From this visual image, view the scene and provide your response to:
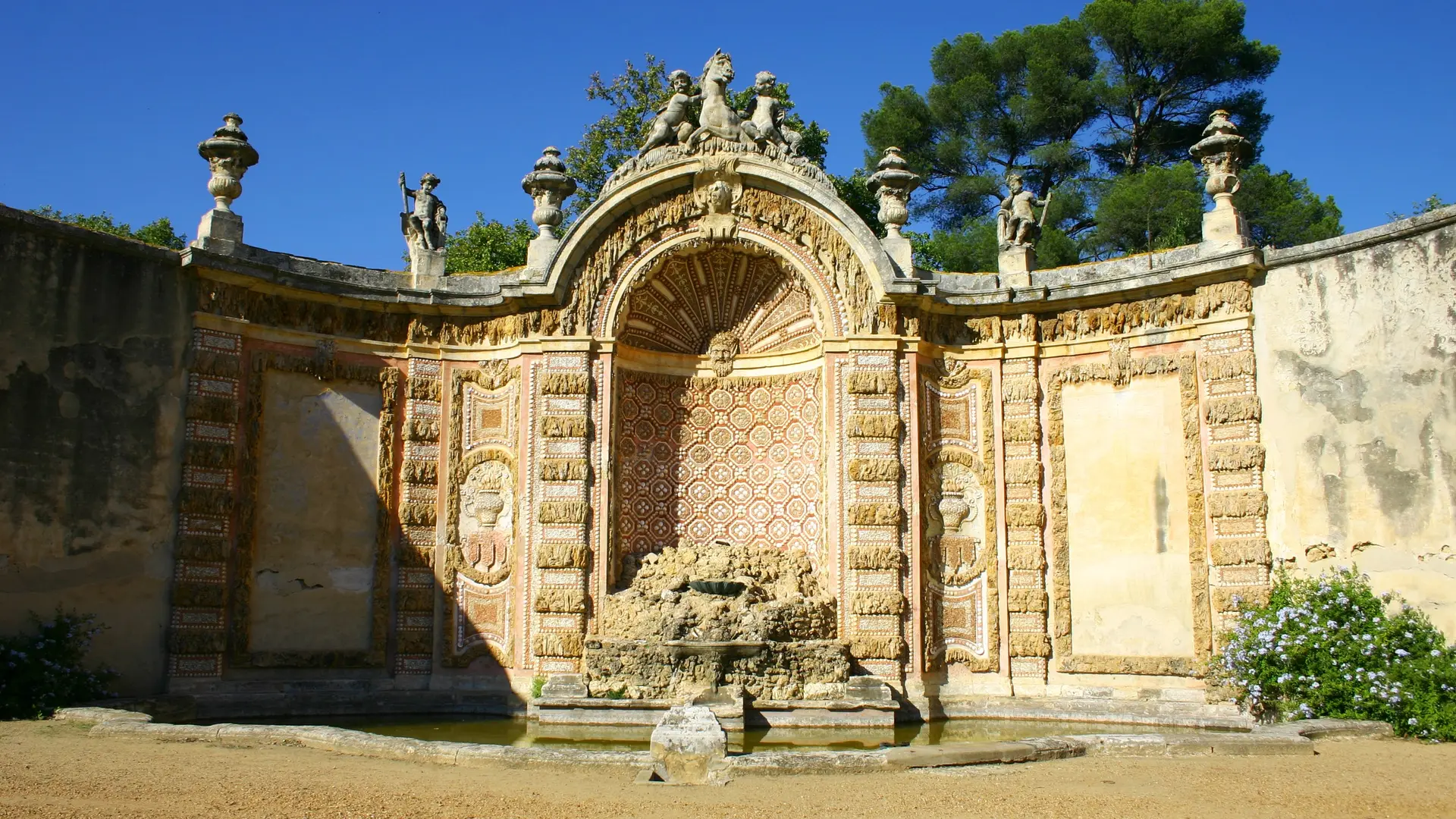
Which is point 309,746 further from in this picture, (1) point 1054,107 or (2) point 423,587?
(1) point 1054,107

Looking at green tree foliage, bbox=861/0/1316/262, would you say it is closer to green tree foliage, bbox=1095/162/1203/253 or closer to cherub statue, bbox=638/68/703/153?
green tree foliage, bbox=1095/162/1203/253

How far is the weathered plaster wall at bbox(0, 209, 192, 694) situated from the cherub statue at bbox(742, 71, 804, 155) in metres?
7.23

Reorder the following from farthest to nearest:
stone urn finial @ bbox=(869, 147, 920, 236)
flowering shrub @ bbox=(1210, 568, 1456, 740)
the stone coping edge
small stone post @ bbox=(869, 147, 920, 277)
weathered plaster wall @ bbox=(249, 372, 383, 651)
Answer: stone urn finial @ bbox=(869, 147, 920, 236), small stone post @ bbox=(869, 147, 920, 277), weathered plaster wall @ bbox=(249, 372, 383, 651), flowering shrub @ bbox=(1210, 568, 1456, 740), the stone coping edge

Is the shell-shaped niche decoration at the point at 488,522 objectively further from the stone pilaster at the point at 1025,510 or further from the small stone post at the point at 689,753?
the small stone post at the point at 689,753

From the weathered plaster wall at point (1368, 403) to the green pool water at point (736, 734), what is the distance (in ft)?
9.11

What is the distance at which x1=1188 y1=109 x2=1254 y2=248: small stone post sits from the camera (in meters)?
14.9

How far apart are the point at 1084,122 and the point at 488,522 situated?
20.3 metres

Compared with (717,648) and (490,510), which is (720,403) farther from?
(717,648)

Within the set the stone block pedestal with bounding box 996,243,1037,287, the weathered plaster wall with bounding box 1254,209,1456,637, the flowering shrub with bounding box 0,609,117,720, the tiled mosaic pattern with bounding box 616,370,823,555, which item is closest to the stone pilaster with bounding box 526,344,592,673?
the tiled mosaic pattern with bounding box 616,370,823,555

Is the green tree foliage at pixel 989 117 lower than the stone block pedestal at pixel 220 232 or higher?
higher

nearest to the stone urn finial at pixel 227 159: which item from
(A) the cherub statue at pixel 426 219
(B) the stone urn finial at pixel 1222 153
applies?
(A) the cherub statue at pixel 426 219

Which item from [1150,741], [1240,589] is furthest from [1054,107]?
[1150,741]

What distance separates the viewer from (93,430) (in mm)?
13617

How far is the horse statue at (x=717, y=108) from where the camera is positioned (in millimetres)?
16250
